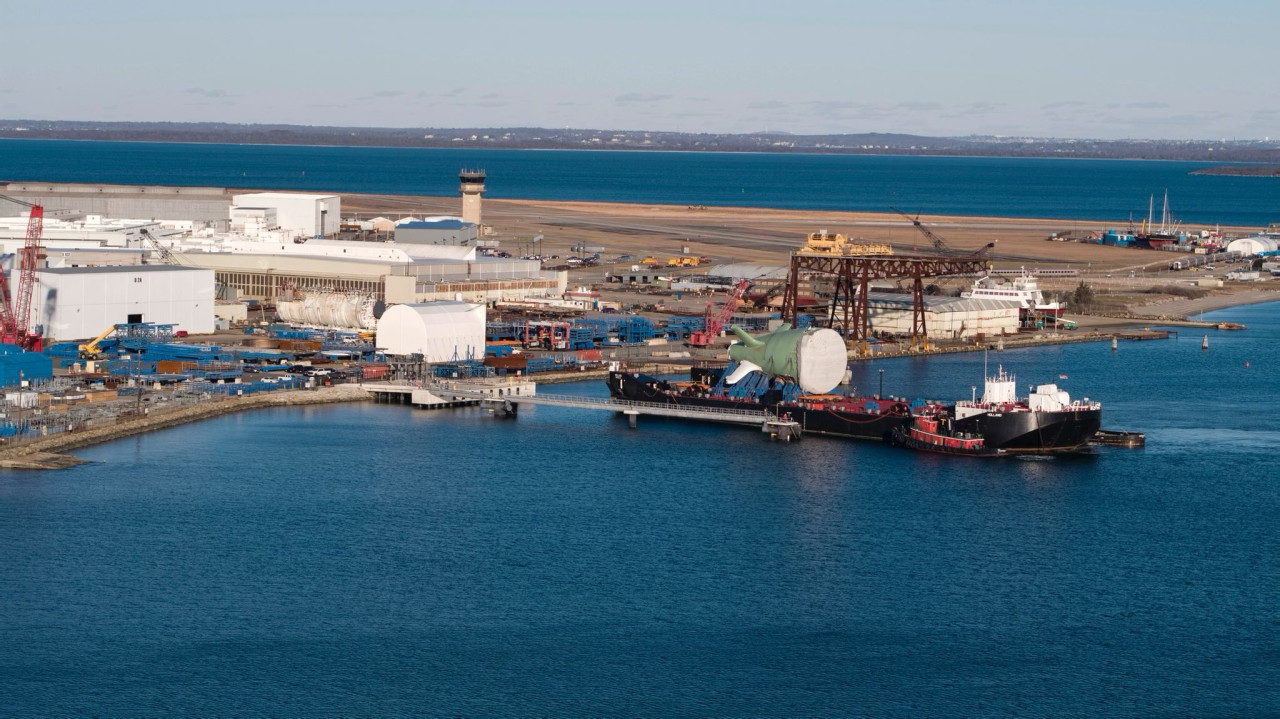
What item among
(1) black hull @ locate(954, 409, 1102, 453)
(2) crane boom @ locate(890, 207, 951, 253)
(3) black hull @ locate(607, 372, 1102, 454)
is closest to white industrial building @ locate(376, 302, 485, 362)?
(3) black hull @ locate(607, 372, 1102, 454)

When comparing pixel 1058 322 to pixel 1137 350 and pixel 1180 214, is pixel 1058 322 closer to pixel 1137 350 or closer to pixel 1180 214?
pixel 1137 350

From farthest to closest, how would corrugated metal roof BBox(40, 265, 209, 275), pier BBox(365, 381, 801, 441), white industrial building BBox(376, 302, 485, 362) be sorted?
corrugated metal roof BBox(40, 265, 209, 275), white industrial building BBox(376, 302, 485, 362), pier BBox(365, 381, 801, 441)

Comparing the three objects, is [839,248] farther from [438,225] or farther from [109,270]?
[438,225]

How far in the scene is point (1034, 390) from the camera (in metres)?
48.0

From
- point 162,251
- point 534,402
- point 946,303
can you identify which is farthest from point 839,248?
point 162,251

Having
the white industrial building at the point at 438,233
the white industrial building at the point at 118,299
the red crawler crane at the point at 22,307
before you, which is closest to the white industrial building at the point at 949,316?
the white industrial building at the point at 118,299

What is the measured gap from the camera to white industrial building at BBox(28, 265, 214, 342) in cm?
5875

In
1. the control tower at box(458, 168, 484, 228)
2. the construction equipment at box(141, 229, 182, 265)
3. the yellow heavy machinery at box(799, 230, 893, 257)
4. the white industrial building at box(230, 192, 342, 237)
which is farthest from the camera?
the control tower at box(458, 168, 484, 228)

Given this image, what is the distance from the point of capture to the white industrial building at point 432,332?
184 ft

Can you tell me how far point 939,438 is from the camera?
46312 mm

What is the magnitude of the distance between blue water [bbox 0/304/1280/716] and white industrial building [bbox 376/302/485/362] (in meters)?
7.61

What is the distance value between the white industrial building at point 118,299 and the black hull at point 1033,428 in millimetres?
29457

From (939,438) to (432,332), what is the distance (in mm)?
18074

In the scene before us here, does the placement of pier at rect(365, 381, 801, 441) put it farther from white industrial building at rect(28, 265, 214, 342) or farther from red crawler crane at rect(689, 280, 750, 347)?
white industrial building at rect(28, 265, 214, 342)
